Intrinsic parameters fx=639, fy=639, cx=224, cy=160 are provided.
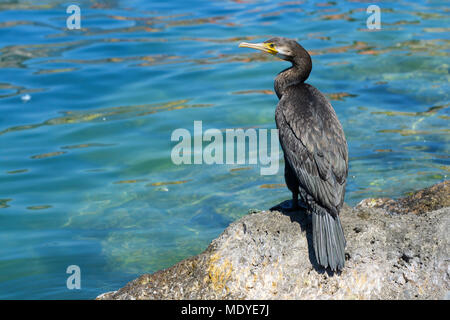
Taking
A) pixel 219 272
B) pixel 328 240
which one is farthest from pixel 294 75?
pixel 219 272

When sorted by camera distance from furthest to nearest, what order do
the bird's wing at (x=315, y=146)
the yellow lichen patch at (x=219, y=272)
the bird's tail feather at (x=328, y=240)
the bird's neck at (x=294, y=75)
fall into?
the bird's neck at (x=294, y=75), the bird's wing at (x=315, y=146), the yellow lichen patch at (x=219, y=272), the bird's tail feather at (x=328, y=240)

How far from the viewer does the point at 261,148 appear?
912 centimetres

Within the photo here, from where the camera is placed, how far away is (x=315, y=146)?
441 cm

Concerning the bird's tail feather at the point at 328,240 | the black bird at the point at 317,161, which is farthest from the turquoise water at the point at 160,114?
the bird's tail feather at the point at 328,240

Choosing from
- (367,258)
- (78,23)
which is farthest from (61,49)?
(367,258)

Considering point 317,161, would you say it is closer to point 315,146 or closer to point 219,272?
point 315,146

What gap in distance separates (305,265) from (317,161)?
78cm

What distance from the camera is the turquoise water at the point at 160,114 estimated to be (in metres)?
7.21

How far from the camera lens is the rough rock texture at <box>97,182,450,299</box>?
151 inches

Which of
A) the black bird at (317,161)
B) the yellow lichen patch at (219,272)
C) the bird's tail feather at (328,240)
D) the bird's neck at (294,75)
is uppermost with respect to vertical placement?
the bird's neck at (294,75)

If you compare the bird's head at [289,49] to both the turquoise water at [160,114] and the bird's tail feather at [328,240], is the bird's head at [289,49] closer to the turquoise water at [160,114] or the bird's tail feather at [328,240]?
the bird's tail feather at [328,240]

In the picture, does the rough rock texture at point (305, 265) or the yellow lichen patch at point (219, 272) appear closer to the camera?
the rough rock texture at point (305, 265)

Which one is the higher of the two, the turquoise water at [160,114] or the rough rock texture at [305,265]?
the turquoise water at [160,114]
